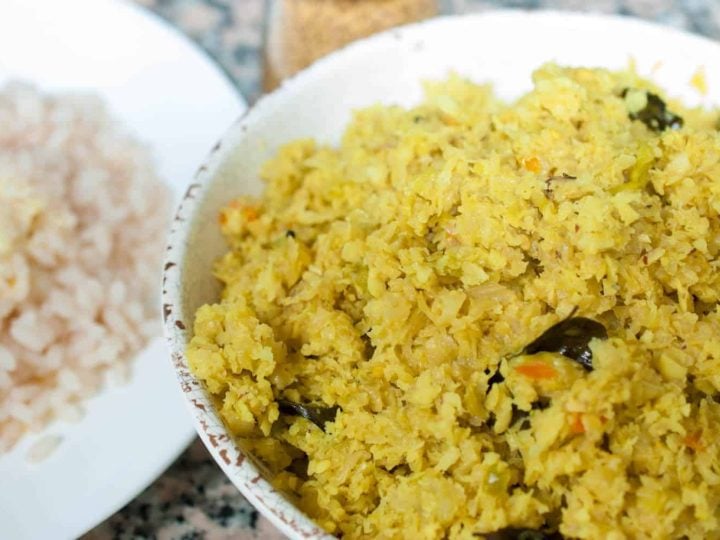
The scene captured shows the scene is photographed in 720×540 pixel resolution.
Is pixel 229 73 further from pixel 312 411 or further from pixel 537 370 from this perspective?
pixel 537 370

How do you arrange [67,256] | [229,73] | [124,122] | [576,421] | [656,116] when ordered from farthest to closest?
1. [229,73]
2. [124,122]
3. [67,256]
4. [656,116]
5. [576,421]

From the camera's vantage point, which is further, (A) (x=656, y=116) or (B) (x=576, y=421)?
(A) (x=656, y=116)

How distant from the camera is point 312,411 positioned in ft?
3.92

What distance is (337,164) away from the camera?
150cm

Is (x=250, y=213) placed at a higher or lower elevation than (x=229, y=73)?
higher

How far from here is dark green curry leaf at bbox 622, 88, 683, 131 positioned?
4.68 feet

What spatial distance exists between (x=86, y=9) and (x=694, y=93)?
4.92 feet

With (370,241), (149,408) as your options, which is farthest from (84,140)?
(370,241)

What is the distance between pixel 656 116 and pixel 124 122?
1276mm

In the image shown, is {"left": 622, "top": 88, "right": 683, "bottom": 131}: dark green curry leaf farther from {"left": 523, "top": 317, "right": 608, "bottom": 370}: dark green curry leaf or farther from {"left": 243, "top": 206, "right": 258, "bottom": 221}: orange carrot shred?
{"left": 243, "top": 206, "right": 258, "bottom": 221}: orange carrot shred

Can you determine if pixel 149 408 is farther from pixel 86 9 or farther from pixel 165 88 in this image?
pixel 86 9

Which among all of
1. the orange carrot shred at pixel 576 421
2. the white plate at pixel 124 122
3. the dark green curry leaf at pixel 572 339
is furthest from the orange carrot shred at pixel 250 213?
the orange carrot shred at pixel 576 421

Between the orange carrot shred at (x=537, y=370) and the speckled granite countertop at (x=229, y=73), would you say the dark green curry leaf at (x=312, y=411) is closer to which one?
the orange carrot shred at (x=537, y=370)

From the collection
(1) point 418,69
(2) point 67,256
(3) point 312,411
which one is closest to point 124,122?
(2) point 67,256
